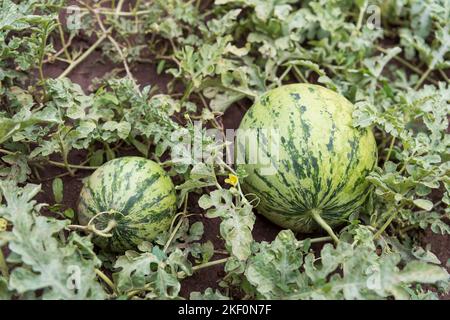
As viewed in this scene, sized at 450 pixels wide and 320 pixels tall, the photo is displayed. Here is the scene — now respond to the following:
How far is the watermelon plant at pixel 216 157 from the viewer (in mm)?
2422

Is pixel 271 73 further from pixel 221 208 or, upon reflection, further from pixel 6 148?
pixel 6 148

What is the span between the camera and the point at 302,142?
2664mm

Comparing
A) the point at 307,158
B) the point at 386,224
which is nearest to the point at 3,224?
the point at 307,158

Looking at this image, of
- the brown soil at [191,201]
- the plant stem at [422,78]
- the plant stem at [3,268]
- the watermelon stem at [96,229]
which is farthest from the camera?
the plant stem at [422,78]

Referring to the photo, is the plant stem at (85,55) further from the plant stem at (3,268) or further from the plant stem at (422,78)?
the plant stem at (422,78)

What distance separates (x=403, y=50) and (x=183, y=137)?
1.76 metres

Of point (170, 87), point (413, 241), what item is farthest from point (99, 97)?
point (413, 241)

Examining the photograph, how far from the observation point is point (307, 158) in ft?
8.68

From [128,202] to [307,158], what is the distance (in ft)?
2.57

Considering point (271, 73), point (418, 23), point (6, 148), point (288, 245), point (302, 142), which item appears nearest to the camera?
point (288, 245)

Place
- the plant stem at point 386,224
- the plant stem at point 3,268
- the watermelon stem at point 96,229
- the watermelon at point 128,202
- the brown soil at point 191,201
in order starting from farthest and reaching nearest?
the brown soil at point 191,201, the plant stem at point 386,224, the watermelon at point 128,202, the watermelon stem at point 96,229, the plant stem at point 3,268

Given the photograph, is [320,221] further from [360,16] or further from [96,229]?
[360,16]

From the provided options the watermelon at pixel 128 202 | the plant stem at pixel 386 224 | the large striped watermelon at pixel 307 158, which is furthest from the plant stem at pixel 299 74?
the watermelon at pixel 128 202

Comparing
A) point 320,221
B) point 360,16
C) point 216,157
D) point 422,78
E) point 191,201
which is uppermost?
point 360,16
